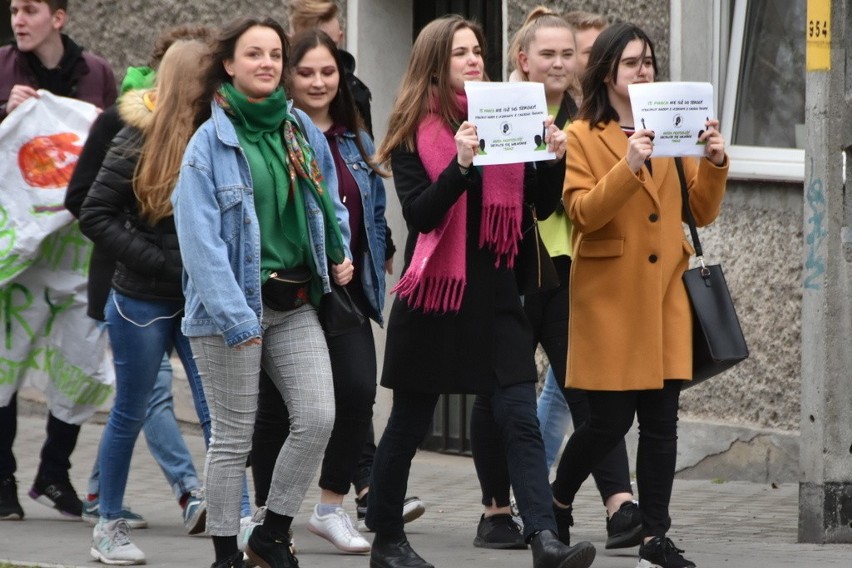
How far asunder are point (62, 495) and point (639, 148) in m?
3.29

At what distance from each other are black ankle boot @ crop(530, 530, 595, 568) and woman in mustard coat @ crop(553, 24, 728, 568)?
387 mm

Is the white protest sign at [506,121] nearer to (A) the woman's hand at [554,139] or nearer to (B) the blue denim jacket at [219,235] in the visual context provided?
(A) the woman's hand at [554,139]

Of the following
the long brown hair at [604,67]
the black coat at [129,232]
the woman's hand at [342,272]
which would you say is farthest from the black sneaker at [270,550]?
the long brown hair at [604,67]

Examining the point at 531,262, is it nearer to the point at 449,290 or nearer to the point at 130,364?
the point at 449,290

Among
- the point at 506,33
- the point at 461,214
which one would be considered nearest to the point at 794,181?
the point at 506,33

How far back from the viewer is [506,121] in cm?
548

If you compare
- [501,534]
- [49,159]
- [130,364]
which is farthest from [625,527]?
[49,159]

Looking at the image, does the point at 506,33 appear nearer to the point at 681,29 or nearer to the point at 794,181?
the point at 681,29

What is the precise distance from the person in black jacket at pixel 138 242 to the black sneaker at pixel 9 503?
1015mm

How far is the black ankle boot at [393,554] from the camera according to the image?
5.84 meters

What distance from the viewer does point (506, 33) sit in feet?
29.7

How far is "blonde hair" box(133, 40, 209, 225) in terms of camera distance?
6391mm

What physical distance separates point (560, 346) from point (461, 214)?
112 cm

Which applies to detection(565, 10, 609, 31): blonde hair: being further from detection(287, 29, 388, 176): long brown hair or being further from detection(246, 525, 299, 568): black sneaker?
detection(246, 525, 299, 568): black sneaker
